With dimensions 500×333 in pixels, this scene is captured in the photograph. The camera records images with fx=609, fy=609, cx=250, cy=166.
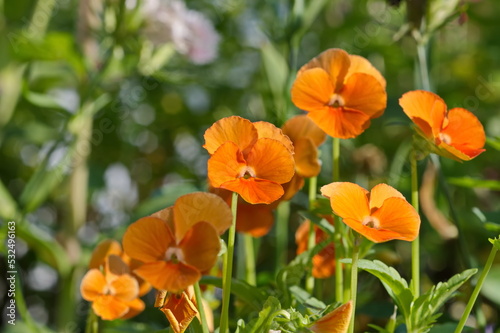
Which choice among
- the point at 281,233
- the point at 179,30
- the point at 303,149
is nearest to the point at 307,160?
the point at 303,149

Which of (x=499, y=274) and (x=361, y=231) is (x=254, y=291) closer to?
(x=361, y=231)

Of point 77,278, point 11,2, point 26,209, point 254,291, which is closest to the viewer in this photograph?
point 254,291

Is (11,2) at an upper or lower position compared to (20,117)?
upper

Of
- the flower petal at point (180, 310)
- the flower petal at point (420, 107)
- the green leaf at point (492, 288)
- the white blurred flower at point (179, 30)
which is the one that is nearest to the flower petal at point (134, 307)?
the flower petal at point (180, 310)

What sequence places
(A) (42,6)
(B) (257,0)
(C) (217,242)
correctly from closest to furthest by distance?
(C) (217,242), (A) (42,6), (B) (257,0)

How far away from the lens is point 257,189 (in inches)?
19.4

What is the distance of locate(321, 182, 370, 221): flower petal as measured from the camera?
484mm

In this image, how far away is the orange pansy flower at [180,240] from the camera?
44 centimetres

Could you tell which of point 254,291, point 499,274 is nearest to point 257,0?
point 499,274

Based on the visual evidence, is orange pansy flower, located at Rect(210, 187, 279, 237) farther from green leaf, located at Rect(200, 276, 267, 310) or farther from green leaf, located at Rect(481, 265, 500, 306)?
green leaf, located at Rect(481, 265, 500, 306)

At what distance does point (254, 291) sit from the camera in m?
0.59

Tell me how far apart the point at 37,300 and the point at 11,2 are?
69 cm

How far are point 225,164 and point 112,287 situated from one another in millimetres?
197

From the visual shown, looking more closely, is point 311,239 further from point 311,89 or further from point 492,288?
point 492,288
